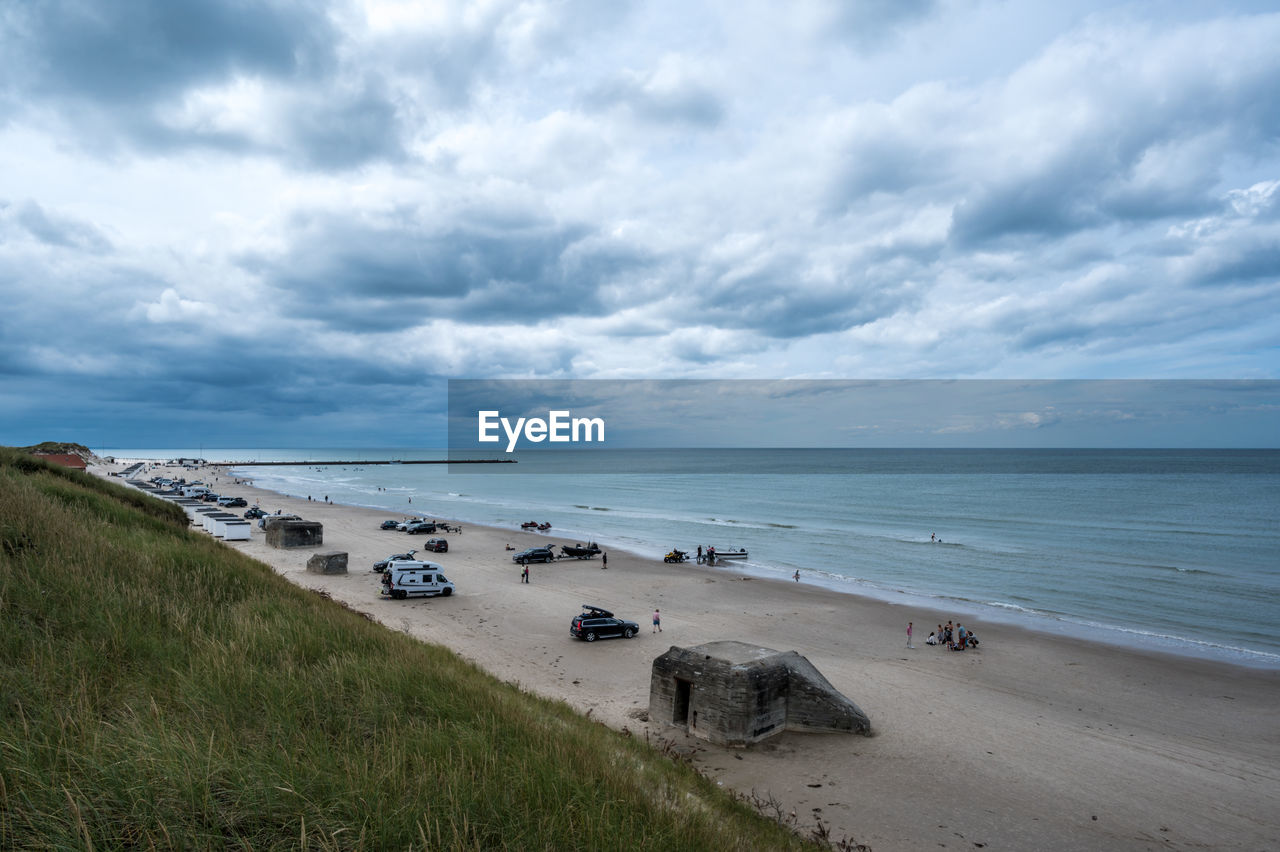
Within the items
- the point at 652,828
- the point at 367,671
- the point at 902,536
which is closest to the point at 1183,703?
the point at 652,828

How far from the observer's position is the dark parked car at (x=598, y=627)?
91.0 ft

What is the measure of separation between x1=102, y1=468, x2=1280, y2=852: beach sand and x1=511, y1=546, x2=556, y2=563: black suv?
693 centimetres

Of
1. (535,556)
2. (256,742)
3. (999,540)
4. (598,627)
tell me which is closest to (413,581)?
(598,627)

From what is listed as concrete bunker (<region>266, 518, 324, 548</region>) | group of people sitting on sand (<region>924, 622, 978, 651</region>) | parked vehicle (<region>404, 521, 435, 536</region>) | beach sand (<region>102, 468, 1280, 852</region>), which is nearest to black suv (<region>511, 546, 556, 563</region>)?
beach sand (<region>102, 468, 1280, 852</region>)

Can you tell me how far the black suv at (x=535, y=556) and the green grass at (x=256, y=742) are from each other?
3812 centimetres

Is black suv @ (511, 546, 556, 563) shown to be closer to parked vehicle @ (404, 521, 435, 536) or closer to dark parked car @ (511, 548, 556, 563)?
dark parked car @ (511, 548, 556, 563)

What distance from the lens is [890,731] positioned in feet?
62.6

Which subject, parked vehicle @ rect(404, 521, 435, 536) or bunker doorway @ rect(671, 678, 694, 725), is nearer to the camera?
bunker doorway @ rect(671, 678, 694, 725)

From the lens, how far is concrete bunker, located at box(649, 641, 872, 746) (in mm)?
17219

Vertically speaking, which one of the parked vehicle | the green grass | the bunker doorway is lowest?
the parked vehicle

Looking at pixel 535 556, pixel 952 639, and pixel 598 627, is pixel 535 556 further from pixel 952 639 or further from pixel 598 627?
pixel 952 639

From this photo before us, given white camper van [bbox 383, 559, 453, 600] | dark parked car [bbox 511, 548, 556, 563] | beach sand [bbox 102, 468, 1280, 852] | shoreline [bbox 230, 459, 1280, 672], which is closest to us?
beach sand [bbox 102, 468, 1280, 852]

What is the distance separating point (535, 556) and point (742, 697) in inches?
1287

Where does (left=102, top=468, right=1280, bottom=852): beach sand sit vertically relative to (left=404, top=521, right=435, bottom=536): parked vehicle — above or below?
below
